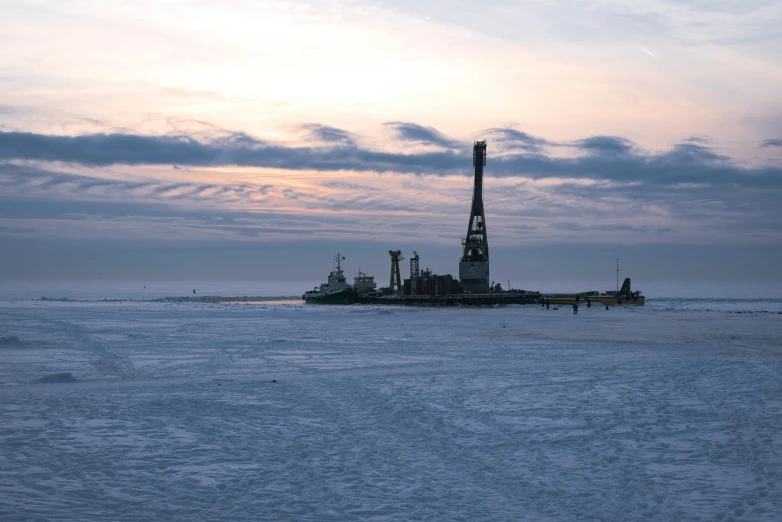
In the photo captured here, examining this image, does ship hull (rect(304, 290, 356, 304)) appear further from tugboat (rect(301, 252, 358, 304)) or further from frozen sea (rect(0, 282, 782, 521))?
frozen sea (rect(0, 282, 782, 521))

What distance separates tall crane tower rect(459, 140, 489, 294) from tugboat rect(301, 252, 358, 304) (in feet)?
50.6

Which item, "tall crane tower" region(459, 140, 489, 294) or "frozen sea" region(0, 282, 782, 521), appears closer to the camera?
"frozen sea" region(0, 282, 782, 521)

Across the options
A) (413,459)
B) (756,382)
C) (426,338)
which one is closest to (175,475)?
(413,459)

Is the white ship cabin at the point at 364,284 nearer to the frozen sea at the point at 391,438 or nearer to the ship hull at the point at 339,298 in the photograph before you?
the ship hull at the point at 339,298

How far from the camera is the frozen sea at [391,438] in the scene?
9.38 meters

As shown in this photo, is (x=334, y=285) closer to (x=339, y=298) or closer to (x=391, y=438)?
(x=339, y=298)

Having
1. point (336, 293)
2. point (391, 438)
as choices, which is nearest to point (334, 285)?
point (336, 293)

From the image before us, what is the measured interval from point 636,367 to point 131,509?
1795 cm

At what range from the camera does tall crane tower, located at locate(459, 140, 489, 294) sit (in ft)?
322

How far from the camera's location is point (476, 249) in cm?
9894

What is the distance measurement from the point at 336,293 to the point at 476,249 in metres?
20.1

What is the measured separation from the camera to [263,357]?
27000mm

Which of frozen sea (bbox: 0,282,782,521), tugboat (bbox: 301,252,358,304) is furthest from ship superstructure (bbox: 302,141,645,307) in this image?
frozen sea (bbox: 0,282,782,521)

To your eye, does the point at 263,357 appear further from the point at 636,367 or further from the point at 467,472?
the point at 467,472
